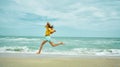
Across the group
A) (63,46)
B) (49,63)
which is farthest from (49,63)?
(63,46)

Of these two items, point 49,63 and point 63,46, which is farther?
point 63,46

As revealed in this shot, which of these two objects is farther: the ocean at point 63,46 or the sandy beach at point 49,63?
the ocean at point 63,46

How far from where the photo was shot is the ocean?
5.34 meters

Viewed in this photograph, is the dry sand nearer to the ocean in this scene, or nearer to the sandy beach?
the sandy beach

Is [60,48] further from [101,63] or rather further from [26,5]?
[101,63]

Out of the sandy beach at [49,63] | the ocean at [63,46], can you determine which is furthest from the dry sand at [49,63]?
the ocean at [63,46]

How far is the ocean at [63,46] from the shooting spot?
534 centimetres

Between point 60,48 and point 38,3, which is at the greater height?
point 38,3

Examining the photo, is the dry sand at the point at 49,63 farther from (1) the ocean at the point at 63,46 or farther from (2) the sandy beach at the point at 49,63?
(1) the ocean at the point at 63,46

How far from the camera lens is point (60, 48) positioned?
18.4 ft

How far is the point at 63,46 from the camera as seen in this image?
19.1 ft

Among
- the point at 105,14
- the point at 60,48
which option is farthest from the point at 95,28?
the point at 60,48

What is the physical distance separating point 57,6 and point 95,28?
1.08 metres

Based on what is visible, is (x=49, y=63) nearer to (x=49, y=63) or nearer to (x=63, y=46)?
(x=49, y=63)
